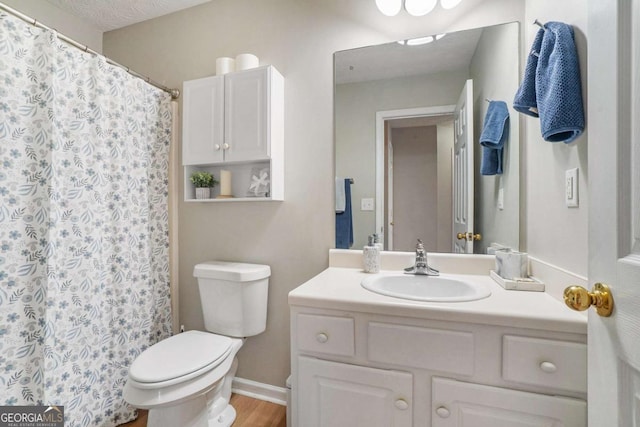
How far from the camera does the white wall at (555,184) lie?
832 mm

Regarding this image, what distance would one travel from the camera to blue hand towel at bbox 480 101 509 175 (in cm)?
126

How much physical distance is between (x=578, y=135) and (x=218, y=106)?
1600 mm

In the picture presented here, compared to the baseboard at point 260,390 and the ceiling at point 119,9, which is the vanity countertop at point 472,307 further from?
the ceiling at point 119,9

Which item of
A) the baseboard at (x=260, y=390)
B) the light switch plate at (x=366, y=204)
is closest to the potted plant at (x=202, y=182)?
the light switch plate at (x=366, y=204)

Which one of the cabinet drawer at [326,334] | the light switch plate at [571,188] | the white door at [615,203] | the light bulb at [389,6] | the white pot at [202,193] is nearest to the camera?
the white door at [615,203]

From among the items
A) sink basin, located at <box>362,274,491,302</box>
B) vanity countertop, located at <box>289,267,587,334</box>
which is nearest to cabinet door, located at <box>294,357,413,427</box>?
vanity countertop, located at <box>289,267,587,334</box>

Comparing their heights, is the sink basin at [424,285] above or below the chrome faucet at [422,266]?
below

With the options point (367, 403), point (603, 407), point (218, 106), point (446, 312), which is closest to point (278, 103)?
point (218, 106)

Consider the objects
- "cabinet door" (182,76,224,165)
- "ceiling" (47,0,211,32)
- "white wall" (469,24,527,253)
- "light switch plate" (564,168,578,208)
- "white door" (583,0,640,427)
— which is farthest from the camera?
"ceiling" (47,0,211,32)

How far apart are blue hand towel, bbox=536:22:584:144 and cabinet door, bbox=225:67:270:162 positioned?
1.17 metres

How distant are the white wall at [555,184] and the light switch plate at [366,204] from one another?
2.26 feet

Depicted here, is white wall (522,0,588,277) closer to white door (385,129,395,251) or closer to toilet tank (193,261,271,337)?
white door (385,129,395,251)

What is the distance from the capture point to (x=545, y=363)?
773 millimetres

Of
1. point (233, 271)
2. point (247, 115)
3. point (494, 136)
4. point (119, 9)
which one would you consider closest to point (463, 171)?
point (494, 136)
